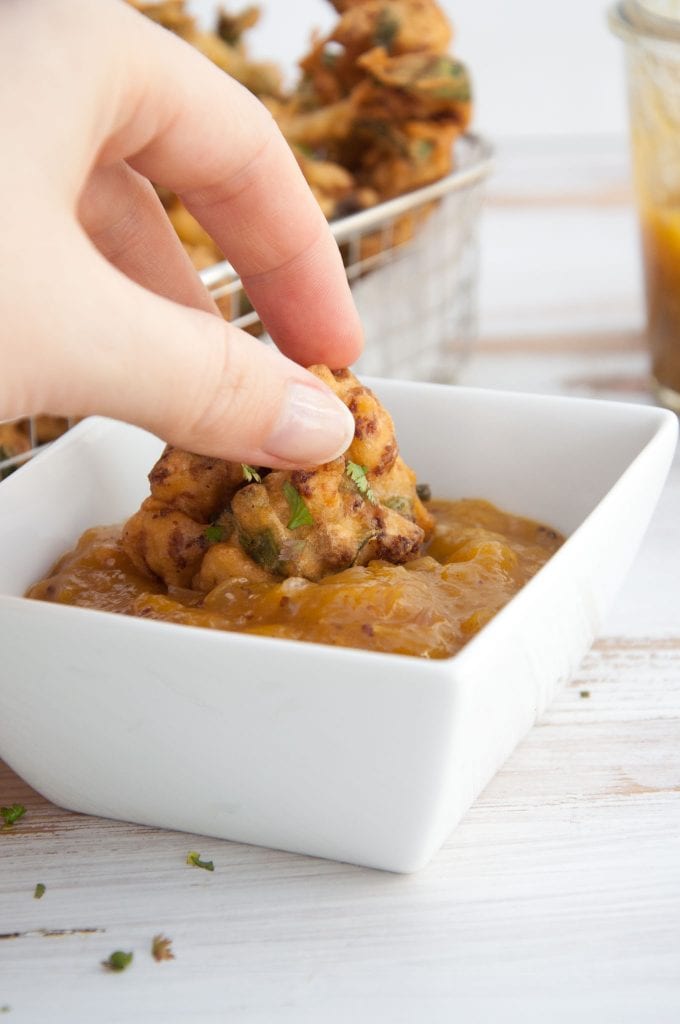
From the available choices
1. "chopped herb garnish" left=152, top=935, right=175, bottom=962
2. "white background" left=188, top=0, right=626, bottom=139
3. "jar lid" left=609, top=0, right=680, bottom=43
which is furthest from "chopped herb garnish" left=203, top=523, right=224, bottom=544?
"white background" left=188, top=0, right=626, bottom=139

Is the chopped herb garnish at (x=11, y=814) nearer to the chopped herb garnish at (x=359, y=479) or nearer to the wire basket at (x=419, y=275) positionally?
the chopped herb garnish at (x=359, y=479)

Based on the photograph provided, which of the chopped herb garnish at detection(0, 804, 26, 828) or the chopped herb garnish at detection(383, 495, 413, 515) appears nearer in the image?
the chopped herb garnish at detection(0, 804, 26, 828)

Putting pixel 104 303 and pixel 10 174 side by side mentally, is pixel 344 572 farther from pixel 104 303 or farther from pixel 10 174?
pixel 10 174

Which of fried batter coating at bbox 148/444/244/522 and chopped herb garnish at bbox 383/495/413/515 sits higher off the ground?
fried batter coating at bbox 148/444/244/522

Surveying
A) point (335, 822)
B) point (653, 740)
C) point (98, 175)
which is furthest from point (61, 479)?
point (653, 740)

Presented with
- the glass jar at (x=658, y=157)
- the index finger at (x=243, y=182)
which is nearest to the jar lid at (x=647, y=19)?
the glass jar at (x=658, y=157)

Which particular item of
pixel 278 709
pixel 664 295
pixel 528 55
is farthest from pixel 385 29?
pixel 528 55

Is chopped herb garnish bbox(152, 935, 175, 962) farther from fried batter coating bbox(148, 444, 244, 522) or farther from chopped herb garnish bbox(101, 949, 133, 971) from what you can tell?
fried batter coating bbox(148, 444, 244, 522)
